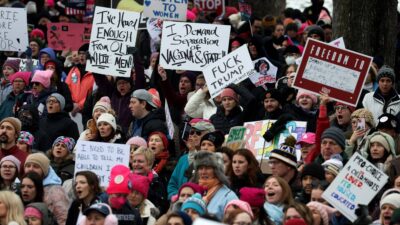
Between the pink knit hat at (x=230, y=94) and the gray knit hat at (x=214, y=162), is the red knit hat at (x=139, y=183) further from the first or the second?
the pink knit hat at (x=230, y=94)

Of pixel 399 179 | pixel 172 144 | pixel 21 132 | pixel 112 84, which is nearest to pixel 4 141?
pixel 21 132

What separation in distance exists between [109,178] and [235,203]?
9.70 ft

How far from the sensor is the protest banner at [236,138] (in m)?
18.0

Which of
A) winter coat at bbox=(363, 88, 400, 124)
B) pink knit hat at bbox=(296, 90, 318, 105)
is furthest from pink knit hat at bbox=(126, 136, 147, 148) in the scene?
winter coat at bbox=(363, 88, 400, 124)

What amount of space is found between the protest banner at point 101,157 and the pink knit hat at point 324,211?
272 centimetres

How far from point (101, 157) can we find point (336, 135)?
245cm

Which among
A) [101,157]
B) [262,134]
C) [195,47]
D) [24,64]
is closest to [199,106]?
[195,47]

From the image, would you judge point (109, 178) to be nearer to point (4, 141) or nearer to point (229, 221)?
point (4, 141)

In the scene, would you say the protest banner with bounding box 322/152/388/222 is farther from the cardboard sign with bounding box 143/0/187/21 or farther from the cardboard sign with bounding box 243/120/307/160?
the cardboard sign with bounding box 143/0/187/21

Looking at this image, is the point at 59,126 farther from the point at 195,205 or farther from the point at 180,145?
the point at 195,205

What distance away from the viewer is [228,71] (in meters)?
19.8

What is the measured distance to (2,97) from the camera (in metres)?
23.0

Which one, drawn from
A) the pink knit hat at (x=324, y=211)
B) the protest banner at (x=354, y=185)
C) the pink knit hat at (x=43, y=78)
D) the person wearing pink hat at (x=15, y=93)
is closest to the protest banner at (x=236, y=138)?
the protest banner at (x=354, y=185)

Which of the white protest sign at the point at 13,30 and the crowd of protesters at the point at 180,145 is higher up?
the white protest sign at the point at 13,30
